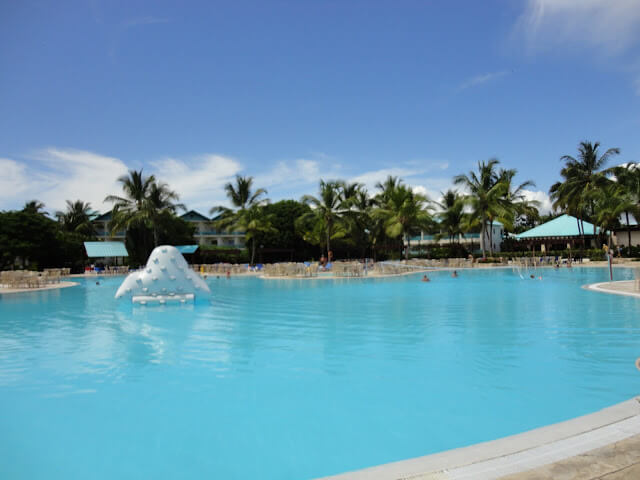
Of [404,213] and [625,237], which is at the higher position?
[404,213]

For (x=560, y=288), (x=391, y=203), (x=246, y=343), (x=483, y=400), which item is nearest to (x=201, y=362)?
(x=246, y=343)

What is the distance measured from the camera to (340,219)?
3369 cm

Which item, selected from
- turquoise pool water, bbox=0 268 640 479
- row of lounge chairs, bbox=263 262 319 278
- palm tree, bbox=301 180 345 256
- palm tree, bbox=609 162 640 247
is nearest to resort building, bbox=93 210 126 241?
palm tree, bbox=301 180 345 256

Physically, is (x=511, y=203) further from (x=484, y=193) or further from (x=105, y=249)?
(x=105, y=249)

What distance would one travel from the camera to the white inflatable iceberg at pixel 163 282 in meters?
13.0

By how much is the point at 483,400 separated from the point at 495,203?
29.9 metres

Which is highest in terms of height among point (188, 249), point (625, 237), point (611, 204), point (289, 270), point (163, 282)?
point (611, 204)

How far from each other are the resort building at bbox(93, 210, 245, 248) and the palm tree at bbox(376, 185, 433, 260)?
22835 mm

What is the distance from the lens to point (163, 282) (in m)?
13.1

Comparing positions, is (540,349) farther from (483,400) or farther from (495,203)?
(495,203)

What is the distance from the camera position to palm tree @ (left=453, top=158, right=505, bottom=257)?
3175cm

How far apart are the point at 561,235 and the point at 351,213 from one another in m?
18.5

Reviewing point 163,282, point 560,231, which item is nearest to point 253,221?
point 163,282

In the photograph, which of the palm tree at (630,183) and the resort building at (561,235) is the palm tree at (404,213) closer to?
the resort building at (561,235)
